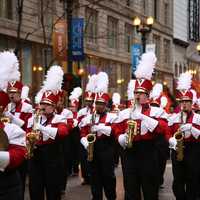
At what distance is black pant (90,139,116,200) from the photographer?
10398 millimetres

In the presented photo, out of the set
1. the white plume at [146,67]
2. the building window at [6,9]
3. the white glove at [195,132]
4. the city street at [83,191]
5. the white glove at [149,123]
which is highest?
the building window at [6,9]

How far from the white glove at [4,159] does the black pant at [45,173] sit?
340 cm

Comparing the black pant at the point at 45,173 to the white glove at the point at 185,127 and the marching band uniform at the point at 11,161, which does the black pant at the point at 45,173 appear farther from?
the marching band uniform at the point at 11,161

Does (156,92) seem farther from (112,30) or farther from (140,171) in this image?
(112,30)

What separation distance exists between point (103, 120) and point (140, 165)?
2086mm

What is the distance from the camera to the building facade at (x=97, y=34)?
88.0ft

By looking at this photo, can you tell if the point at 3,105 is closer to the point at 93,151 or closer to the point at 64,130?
the point at 64,130

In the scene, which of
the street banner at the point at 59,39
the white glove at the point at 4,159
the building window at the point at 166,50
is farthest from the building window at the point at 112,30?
the white glove at the point at 4,159

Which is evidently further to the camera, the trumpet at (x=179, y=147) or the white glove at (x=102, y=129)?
the white glove at (x=102, y=129)

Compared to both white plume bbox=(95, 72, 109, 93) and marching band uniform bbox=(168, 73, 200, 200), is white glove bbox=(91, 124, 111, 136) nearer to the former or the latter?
white plume bbox=(95, 72, 109, 93)

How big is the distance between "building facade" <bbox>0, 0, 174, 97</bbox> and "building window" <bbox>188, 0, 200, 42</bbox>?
8.69m

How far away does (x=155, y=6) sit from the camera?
51.7m

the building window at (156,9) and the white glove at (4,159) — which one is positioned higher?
the building window at (156,9)

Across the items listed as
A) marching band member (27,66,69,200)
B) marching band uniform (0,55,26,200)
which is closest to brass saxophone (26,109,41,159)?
marching band member (27,66,69,200)
